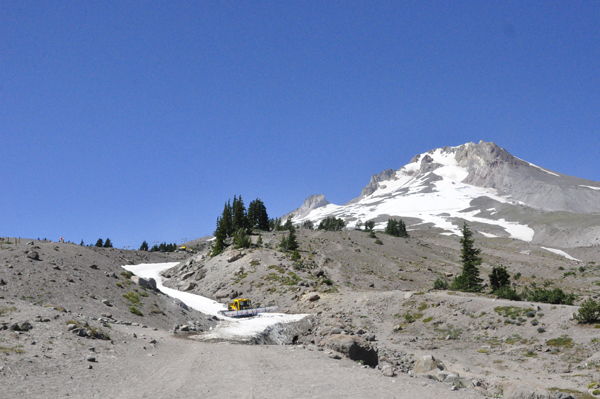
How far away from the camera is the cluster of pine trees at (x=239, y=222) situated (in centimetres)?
8150

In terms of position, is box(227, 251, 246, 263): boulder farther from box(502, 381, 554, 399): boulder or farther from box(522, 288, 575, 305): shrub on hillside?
box(502, 381, 554, 399): boulder

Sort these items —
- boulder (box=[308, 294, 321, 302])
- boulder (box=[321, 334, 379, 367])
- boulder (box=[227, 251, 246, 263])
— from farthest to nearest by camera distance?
1. boulder (box=[227, 251, 246, 263])
2. boulder (box=[308, 294, 321, 302])
3. boulder (box=[321, 334, 379, 367])

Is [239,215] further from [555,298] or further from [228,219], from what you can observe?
[555,298]

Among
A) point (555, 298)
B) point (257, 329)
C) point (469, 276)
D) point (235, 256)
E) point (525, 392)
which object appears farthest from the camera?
point (235, 256)

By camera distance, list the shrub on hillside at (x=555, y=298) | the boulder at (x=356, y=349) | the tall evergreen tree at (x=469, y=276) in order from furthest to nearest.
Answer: the tall evergreen tree at (x=469, y=276) < the shrub on hillside at (x=555, y=298) < the boulder at (x=356, y=349)

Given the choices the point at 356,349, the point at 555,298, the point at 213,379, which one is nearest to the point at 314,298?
the point at 555,298

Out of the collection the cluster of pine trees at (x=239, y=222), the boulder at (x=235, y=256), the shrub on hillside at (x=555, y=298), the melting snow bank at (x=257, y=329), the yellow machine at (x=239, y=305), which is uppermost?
the cluster of pine trees at (x=239, y=222)

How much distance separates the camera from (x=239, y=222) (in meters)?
102

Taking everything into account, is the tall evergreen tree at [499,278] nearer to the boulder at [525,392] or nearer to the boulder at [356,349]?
the boulder at [356,349]

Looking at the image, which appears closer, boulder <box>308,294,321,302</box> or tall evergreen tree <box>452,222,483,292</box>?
boulder <box>308,294,321,302</box>

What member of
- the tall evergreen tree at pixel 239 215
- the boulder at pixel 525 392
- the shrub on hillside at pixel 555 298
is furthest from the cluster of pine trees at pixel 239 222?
the boulder at pixel 525 392

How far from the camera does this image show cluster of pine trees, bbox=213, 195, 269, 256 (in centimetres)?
8150

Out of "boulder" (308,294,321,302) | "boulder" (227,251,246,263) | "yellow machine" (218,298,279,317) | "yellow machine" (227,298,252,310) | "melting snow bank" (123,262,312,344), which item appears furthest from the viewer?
"boulder" (227,251,246,263)

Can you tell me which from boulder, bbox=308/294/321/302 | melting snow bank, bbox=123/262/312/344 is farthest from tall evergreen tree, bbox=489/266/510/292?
melting snow bank, bbox=123/262/312/344
